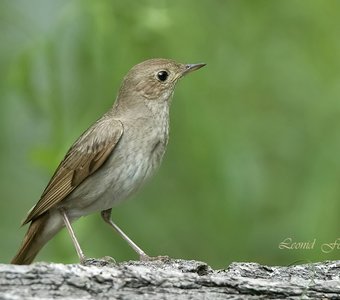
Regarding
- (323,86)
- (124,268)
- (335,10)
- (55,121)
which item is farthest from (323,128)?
(124,268)

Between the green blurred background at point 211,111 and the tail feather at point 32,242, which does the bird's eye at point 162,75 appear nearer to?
the green blurred background at point 211,111

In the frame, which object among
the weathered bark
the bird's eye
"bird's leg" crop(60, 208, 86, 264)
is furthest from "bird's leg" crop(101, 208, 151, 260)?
the weathered bark

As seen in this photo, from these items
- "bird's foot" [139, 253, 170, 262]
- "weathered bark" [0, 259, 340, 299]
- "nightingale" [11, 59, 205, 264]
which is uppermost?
"nightingale" [11, 59, 205, 264]

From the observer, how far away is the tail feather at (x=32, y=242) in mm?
9078

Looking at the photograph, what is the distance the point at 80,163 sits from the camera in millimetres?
8984

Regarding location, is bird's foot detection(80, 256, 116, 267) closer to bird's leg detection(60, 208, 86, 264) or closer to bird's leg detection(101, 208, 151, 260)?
bird's leg detection(60, 208, 86, 264)

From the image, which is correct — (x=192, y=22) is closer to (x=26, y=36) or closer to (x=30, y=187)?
(x=26, y=36)

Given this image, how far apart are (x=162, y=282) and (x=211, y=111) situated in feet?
8.23

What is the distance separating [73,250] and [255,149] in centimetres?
164

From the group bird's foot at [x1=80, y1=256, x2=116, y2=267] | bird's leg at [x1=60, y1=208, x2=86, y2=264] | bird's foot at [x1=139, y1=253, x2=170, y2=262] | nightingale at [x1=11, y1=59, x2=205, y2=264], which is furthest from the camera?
nightingale at [x1=11, y1=59, x2=205, y2=264]

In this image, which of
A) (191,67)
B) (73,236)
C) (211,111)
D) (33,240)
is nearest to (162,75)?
(191,67)

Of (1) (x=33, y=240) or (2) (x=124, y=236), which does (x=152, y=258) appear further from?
(1) (x=33, y=240)

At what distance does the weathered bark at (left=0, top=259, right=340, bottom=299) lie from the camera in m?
6.51

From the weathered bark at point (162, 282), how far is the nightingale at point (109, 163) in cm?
142
